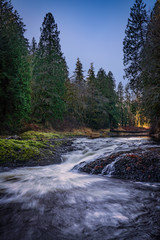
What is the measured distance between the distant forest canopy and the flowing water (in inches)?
339

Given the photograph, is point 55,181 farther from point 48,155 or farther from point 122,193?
point 48,155

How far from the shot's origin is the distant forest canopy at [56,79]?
12.3m

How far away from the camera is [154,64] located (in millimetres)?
11102

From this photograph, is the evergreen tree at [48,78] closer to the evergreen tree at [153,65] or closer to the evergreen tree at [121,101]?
the evergreen tree at [153,65]

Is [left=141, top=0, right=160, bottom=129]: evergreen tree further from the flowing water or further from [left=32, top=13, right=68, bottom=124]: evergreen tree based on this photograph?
[left=32, top=13, right=68, bottom=124]: evergreen tree

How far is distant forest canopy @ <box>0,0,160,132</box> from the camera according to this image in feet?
40.3

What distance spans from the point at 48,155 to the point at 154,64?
10.0 m

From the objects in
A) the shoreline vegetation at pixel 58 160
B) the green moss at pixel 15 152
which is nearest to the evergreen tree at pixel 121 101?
the shoreline vegetation at pixel 58 160

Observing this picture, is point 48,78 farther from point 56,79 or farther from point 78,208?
point 78,208

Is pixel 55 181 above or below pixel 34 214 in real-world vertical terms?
below

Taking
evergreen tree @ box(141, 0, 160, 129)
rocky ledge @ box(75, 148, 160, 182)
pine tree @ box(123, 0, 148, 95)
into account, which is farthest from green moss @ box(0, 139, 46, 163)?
pine tree @ box(123, 0, 148, 95)

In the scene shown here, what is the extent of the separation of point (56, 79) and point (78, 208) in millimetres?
20285

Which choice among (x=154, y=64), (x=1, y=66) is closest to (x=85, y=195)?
(x=154, y=64)

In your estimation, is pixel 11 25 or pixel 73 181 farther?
pixel 11 25
